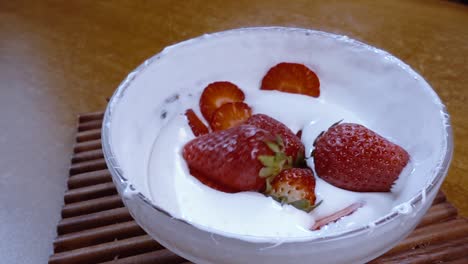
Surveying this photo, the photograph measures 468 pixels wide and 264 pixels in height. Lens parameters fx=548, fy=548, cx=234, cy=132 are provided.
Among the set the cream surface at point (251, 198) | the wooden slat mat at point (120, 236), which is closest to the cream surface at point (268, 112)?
the cream surface at point (251, 198)

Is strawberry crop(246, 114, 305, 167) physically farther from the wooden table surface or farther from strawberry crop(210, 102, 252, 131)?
the wooden table surface

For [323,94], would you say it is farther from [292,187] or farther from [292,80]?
[292,187]

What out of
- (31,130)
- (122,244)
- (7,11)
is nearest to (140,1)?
(7,11)

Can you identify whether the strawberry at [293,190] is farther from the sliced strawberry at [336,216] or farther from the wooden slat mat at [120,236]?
the wooden slat mat at [120,236]

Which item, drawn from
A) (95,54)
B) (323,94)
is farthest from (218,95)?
(95,54)

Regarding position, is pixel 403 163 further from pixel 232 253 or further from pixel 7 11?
pixel 7 11

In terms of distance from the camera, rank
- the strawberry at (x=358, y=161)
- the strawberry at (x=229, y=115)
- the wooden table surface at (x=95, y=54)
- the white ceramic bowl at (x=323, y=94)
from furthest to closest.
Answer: the wooden table surface at (x=95, y=54)
the strawberry at (x=229, y=115)
the strawberry at (x=358, y=161)
the white ceramic bowl at (x=323, y=94)
